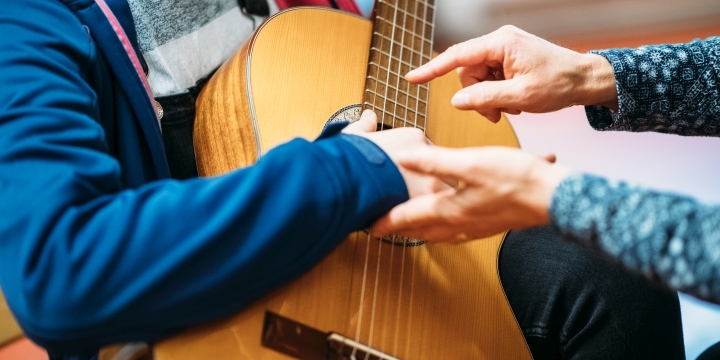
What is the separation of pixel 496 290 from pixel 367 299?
225mm

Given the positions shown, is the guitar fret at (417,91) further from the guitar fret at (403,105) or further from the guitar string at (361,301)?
the guitar string at (361,301)

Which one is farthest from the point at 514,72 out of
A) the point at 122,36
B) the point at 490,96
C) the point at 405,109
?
the point at 122,36

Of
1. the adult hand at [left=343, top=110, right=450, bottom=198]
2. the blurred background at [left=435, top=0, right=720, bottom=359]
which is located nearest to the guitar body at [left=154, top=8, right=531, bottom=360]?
the adult hand at [left=343, top=110, right=450, bottom=198]

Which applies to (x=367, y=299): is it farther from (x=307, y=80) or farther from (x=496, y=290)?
(x=307, y=80)

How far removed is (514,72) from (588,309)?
354 mm

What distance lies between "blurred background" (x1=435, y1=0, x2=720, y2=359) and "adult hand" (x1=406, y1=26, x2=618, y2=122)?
726mm

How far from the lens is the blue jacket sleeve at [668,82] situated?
864mm

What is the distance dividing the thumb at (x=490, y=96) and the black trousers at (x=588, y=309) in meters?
0.25

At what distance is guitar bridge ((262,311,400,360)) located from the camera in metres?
0.60

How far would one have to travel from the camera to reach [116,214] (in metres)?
→ 0.50

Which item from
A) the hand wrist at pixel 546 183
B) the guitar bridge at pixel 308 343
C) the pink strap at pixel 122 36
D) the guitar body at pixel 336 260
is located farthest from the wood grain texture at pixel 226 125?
the hand wrist at pixel 546 183

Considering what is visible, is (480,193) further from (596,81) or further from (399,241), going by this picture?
(596,81)

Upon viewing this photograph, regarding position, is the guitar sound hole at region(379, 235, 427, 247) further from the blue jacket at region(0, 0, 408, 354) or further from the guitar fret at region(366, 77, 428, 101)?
the guitar fret at region(366, 77, 428, 101)

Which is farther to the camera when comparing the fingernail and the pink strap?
the fingernail
